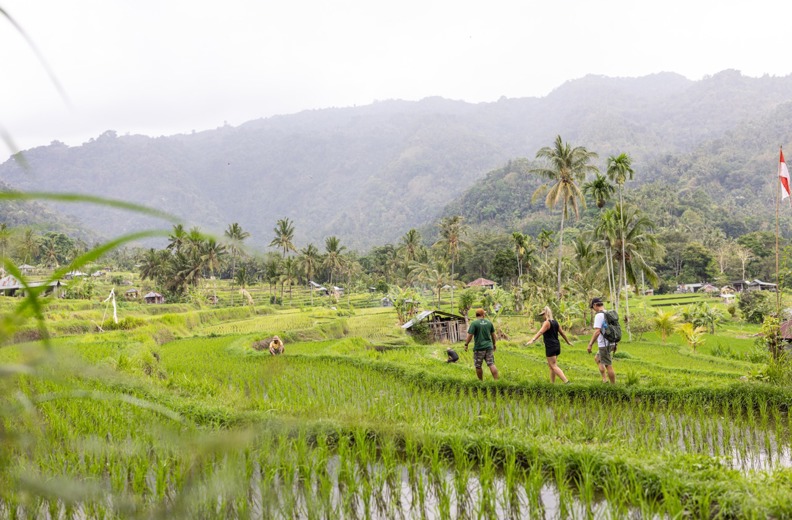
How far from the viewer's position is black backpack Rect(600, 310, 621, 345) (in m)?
8.13

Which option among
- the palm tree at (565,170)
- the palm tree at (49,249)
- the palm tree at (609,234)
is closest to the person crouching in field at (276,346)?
the palm tree at (565,170)

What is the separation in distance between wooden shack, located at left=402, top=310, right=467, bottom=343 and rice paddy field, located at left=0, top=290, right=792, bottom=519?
1451 centimetres

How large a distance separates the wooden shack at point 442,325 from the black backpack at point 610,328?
54.3 ft

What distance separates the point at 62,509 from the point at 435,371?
295 inches

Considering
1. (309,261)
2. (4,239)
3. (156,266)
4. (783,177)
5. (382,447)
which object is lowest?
(309,261)

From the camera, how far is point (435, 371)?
1057 cm

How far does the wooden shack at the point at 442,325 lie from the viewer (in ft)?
81.6

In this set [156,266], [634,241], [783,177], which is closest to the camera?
[783,177]

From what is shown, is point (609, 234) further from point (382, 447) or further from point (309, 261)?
point (309, 261)

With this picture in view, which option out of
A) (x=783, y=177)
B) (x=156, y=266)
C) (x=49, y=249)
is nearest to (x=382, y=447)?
(x=783, y=177)

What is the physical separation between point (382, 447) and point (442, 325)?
20.4 metres

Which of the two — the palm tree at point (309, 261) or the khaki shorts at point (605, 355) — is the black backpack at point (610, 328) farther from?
the palm tree at point (309, 261)

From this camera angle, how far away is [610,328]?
8.16 m

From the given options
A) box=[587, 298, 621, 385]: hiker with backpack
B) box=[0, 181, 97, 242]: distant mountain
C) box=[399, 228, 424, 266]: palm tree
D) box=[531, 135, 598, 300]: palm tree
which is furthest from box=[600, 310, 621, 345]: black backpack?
box=[399, 228, 424, 266]: palm tree
